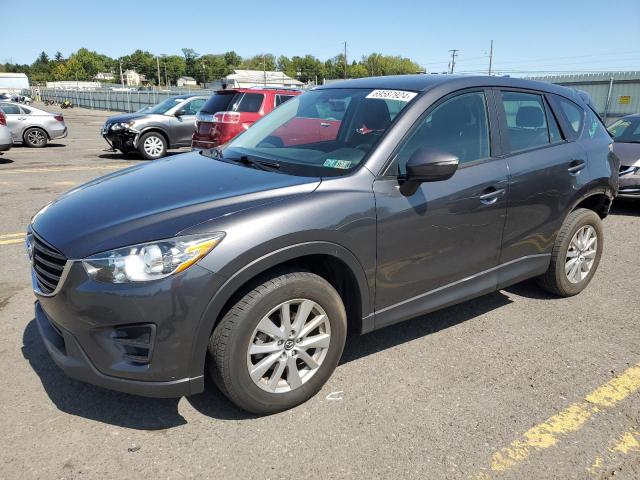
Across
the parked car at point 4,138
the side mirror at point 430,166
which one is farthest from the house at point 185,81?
the side mirror at point 430,166

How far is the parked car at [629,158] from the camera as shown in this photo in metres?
7.39

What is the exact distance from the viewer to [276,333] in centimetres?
261

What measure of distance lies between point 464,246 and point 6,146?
11.7 m

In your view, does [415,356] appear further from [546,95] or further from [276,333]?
[546,95]

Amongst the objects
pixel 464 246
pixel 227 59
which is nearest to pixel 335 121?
pixel 464 246

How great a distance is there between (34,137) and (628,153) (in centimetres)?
1617

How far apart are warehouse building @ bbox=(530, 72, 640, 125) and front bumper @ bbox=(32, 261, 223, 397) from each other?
56.1 feet

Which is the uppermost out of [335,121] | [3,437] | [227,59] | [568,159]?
[227,59]

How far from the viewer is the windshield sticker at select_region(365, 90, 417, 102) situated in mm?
3219

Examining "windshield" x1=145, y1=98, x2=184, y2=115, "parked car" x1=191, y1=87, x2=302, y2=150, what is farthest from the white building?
"parked car" x1=191, y1=87, x2=302, y2=150

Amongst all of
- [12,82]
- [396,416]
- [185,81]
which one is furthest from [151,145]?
[185,81]

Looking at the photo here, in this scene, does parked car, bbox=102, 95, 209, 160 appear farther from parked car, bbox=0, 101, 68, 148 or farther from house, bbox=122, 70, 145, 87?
→ house, bbox=122, 70, 145, 87

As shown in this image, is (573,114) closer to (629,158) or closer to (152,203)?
(152,203)

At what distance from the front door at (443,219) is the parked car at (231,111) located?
7206mm
